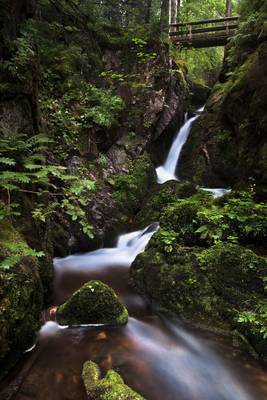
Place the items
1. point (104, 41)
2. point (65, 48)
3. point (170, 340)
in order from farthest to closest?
1. point (104, 41)
2. point (65, 48)
3. point (170, 340)

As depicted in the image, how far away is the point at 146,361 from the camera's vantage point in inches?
178

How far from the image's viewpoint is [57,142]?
9383 millimetres

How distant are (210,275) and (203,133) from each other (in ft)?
28.1

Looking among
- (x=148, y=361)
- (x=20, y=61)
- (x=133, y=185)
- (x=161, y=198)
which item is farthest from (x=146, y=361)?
(x=133, y=185)

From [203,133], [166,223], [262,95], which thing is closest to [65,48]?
[203,133]

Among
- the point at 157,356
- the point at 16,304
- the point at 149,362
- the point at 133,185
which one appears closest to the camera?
the point at 16,304

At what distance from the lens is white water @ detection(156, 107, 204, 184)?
12.9m

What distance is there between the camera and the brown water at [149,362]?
12.9ft

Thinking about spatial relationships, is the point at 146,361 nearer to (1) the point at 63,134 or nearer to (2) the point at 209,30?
(1) the point at 63,134

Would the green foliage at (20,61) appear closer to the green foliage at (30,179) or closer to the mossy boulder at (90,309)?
the green foliage at (30,179)

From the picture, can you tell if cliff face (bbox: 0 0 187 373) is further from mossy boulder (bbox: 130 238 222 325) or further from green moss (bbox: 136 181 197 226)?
mossy boulder (bbox: 130 238 222 325)

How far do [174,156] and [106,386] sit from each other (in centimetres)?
1112

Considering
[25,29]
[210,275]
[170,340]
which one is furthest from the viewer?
[25,29]

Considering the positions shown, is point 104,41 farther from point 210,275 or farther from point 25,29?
point 210,275
